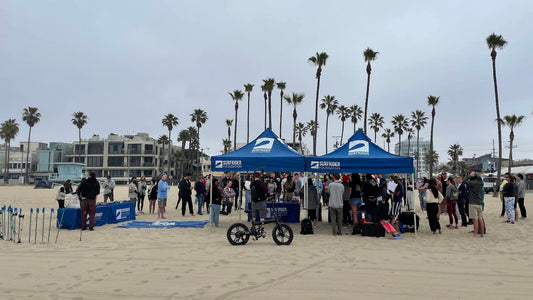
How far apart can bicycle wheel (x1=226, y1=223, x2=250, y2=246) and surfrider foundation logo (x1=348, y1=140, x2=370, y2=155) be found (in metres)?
4.23

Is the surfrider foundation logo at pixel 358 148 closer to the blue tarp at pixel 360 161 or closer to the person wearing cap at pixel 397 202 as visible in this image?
the blue tarp at pixel 360 161

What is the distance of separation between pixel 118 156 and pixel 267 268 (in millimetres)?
81365

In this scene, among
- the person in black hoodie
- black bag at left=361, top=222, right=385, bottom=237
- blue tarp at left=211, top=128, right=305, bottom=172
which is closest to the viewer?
black bag at left=361, top=222, right=385, bottom=237

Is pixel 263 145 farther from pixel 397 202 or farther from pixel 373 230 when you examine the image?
pixel 397 202

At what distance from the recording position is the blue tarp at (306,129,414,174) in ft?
31.8

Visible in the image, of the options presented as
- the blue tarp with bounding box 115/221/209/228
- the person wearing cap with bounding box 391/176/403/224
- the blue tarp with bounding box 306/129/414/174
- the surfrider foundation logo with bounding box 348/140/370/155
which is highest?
the surfrider foundation logo with bounding box 348/140/370/155

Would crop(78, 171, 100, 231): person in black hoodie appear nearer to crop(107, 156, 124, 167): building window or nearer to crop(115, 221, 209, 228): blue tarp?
crop(115, 221, 209, 228): blue tarp

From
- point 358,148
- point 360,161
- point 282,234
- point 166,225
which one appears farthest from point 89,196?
point 358,148

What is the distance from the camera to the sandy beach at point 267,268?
15.4 ft

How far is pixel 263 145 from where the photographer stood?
1134 cm

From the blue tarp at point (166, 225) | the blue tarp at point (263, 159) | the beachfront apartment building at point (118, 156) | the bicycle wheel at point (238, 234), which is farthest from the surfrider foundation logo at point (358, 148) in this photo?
the beachfront apartment building at point (118, 156)

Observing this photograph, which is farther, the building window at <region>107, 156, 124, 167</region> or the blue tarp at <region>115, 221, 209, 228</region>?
the building window at <region>107, 156, 124, 167</region>

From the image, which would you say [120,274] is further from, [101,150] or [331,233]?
[101,150]

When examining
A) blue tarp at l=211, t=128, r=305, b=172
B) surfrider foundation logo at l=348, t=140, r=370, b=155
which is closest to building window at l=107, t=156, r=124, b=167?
blue tarp at l=211, t=128, r=305, b=172
